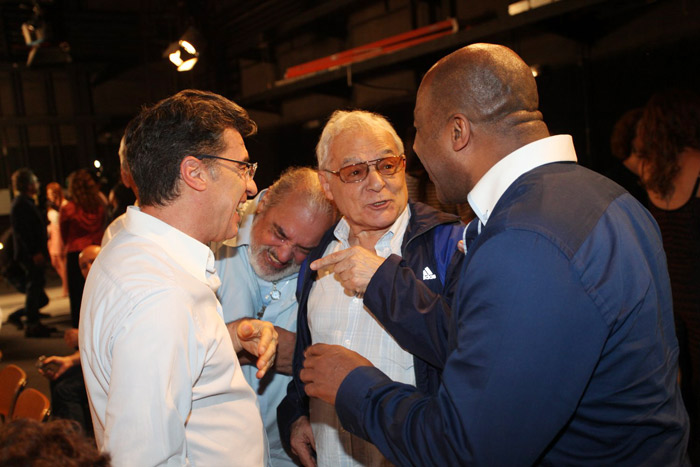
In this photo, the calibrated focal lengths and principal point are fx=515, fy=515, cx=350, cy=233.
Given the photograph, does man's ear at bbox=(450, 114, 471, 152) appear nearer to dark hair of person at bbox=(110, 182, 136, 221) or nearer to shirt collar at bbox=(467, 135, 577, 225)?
shirt collar at bbox=(467, 135, 577, 225)

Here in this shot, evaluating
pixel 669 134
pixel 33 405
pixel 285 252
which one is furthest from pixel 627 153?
pixel 33 405

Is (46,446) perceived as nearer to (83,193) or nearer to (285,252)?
(285,252)

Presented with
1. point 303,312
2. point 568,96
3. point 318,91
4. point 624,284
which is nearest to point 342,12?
point 318,91

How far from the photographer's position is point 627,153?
3.21m

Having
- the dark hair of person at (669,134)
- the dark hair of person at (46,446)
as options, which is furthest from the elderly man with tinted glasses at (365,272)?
the dark hair of person at (669,134)

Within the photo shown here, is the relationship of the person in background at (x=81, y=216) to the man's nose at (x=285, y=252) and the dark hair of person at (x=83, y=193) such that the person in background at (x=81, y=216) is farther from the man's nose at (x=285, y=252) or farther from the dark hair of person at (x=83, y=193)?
the man's nose at (x=285, y=252)

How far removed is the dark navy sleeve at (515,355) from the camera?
2.82 feet

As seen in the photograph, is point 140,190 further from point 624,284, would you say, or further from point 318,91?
point 318,91

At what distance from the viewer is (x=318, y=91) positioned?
5.63 metres

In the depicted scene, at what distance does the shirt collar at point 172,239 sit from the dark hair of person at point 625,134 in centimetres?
277

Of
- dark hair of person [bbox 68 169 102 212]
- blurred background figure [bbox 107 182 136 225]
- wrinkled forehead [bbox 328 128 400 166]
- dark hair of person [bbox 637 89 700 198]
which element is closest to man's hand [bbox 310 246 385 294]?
wrinkled forehead [bbox 328 128 400 166]

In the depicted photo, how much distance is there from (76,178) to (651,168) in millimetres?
5615

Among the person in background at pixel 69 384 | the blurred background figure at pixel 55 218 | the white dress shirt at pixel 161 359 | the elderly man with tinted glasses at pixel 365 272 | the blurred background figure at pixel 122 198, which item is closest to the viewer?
the white dress shirt at pixel 161 359

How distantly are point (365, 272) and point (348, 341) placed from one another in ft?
1.18
